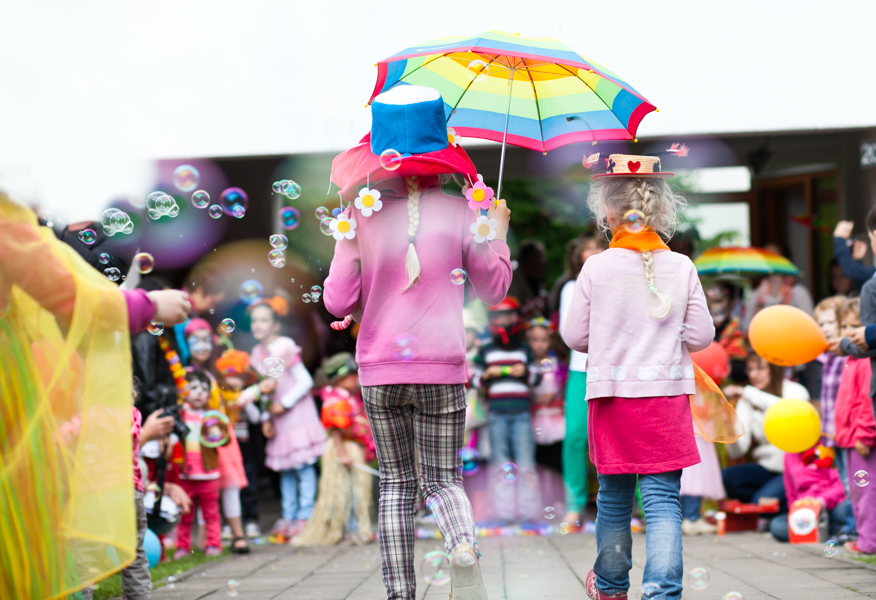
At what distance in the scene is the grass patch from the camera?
13.6 ft

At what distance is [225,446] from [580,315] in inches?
127

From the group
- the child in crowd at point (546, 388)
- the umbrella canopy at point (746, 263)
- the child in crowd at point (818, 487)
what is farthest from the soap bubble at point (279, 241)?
the umbrella canopy at point (746, 263)

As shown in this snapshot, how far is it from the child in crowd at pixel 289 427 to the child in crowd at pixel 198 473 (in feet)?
1.72

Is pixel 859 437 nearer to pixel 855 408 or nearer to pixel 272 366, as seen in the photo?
pixel 855 408

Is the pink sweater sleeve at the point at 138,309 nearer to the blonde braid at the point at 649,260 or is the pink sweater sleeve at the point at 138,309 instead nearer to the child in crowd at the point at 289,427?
the blonde braid at the point at 649,260

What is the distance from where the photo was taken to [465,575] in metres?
2.74

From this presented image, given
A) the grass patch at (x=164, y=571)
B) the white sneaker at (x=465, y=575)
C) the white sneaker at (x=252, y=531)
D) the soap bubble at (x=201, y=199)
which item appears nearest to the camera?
the white sneaker at (x=465, y=575)

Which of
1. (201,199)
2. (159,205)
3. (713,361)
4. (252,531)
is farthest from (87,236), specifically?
(713,361)

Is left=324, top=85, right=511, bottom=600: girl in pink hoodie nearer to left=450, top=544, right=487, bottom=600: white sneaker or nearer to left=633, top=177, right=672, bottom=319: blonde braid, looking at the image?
left=450, top=544, right=487, bottom=600: white sneaker

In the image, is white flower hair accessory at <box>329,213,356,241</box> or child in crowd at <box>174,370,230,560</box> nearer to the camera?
white flower hair accessory at <box>329,213,356,241</box>

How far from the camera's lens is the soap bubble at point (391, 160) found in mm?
2850

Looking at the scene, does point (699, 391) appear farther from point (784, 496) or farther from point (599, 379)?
point (784, 496)

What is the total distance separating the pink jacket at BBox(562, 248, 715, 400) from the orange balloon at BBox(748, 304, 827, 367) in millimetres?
1565

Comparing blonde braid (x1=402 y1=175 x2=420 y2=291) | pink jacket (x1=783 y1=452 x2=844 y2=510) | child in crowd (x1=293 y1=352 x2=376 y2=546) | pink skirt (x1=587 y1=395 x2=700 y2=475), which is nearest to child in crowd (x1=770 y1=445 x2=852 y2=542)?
pink jacket (x1=783 y1=452 x2=844 y2=510)
